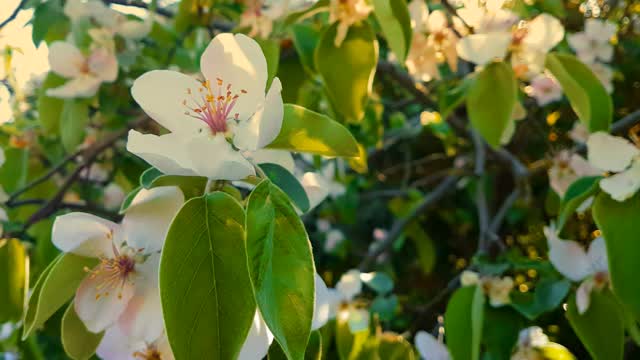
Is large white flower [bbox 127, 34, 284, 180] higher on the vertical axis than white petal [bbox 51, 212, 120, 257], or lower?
higher

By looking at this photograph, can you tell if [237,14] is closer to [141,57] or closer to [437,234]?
[141,57]

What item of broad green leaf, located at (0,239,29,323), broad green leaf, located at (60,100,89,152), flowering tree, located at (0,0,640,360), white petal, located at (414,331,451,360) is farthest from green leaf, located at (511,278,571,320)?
broad green leaf, located at (60,100,89,152)

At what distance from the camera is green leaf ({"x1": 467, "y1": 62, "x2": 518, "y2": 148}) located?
0.85 m

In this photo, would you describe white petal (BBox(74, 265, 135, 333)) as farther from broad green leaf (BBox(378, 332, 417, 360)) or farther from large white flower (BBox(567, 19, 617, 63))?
large white flower (BBox(567, 19, 617, 63))

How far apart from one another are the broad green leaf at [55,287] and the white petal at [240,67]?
17cm

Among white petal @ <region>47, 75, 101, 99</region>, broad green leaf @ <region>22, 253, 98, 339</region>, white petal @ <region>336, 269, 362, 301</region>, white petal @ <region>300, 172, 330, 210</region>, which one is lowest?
white petal @ <region>336, 269, 362, 301</region>

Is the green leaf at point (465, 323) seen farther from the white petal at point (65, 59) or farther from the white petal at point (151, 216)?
the white petal at point (65, 59)

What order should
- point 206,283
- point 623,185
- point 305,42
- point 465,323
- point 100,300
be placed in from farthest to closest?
point 305,42 → point 465,323 → point 623,185 → point 100,300 → point 206,283

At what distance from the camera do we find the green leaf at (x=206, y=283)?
1.31 feet

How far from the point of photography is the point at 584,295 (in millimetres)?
731

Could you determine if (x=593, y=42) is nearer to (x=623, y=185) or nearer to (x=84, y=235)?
(x=623, y=185)

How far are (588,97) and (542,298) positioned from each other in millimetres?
226

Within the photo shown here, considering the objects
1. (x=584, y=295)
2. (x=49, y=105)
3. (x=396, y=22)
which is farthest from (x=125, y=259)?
(x=49, y=105)

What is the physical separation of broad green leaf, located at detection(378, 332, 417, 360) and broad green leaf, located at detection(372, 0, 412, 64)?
32cm
